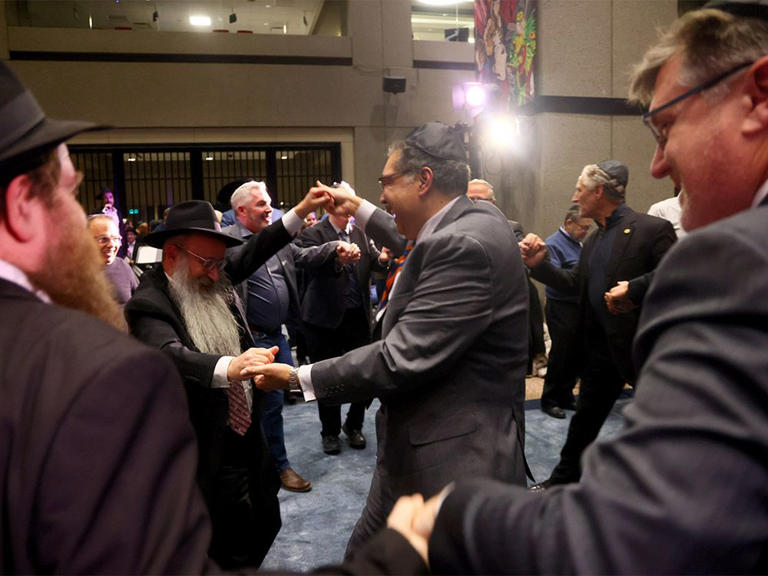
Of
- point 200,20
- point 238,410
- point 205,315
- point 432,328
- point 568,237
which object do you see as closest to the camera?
point 432,328

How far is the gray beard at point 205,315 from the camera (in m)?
2.42

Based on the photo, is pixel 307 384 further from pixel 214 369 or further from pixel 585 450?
pixel 585 450

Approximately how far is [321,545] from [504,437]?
162 cm

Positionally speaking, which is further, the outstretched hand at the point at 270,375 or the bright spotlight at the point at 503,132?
the bright spotlight at the point at 503,132

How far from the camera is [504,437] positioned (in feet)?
6.18

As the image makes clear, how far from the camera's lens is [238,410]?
235cm

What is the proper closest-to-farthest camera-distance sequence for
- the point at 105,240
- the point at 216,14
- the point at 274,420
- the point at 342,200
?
the point at 342,200
the point at 274,420
the point at 105,240
the point at 216,14

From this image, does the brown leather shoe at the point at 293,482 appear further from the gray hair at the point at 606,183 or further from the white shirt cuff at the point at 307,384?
the gray hair at the point at 606,183

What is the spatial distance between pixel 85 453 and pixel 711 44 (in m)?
1.10

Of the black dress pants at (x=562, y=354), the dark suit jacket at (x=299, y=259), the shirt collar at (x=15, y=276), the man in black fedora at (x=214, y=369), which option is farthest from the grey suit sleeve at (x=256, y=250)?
the black dress pants at (x=562, y=354)

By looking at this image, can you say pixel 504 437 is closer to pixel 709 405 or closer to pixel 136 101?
pixel 709 405

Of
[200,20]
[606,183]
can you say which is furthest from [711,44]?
[200,20]

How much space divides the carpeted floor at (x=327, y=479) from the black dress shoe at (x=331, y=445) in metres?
0.05

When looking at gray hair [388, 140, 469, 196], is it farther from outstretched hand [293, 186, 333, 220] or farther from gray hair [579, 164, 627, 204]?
gray hair [579, 164, 627, 204]
